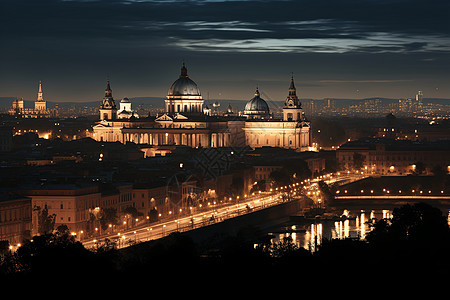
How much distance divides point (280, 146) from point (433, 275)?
90352 mm

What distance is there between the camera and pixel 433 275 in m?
46.9

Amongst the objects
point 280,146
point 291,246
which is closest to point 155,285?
point 291,246

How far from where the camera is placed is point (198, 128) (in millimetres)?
136500

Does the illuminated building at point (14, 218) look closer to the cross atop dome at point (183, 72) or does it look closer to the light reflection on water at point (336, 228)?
the light reflection on water at point (336, 228)

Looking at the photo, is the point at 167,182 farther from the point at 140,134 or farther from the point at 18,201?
the point at 140,134

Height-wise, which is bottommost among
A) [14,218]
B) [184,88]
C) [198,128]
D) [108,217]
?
[108,217]

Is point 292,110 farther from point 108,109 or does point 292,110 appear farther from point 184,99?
point 108,109

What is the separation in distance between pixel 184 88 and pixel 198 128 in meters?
7.74

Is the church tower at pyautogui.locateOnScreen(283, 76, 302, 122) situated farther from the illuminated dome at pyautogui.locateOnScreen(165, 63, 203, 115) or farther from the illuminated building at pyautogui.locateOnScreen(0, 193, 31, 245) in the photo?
the illuminated building at pyautogui.locateOnScreen(0, 193, 31, 245)

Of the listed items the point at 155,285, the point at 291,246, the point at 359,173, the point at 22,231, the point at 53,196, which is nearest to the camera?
the point at 155,285

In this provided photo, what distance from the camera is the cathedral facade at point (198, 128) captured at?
13625 centimetres

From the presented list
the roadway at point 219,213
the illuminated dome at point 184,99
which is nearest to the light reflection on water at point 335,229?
the roadway at point 219,213

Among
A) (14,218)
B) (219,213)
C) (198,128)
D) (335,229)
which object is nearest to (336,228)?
(335,229)

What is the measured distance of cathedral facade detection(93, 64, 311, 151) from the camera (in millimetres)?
136250
